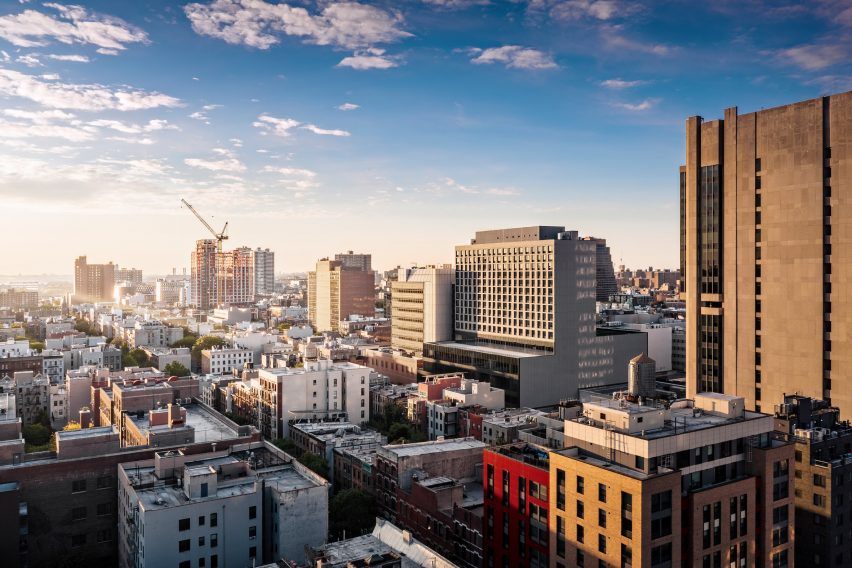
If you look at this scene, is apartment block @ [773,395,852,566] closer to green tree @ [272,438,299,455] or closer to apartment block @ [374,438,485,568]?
apartment block @ [374,438,485,568]

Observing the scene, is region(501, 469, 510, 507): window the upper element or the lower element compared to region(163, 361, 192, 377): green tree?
upper

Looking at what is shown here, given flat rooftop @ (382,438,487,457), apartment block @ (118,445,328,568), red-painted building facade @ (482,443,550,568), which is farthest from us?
flat rooftop @ (382,438,487,457)

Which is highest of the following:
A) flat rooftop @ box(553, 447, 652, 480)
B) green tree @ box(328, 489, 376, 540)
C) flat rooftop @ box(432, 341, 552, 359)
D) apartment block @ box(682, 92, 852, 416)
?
apartment block @ box(682, 92, 852, 416)

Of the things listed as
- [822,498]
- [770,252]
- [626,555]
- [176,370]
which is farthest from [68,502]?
[176,370]

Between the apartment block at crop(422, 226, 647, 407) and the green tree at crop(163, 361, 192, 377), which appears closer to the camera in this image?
the apartment block at crop(422, 226, 647, 407)

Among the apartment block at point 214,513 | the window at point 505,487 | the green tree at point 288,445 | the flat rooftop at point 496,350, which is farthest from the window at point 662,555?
the flat rooftop at point 496,350

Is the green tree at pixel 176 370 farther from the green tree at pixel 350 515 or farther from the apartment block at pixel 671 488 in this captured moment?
the apartment block at pixel 671 488

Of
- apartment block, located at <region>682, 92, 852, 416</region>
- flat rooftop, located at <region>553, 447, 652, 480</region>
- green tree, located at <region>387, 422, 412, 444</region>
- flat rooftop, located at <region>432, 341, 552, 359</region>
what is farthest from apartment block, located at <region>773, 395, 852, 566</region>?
flat rooftop, located at <region>432, 341, 552, 359</region>

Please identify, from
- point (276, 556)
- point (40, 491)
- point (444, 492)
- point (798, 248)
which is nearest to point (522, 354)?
point (798, 248)
